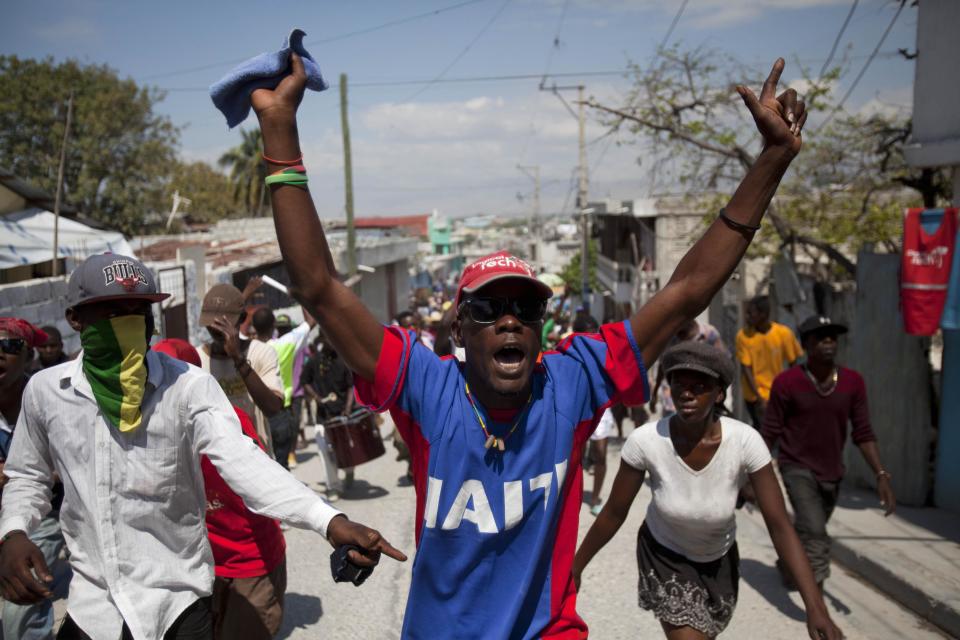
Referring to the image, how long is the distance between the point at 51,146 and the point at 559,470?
83.7 feet

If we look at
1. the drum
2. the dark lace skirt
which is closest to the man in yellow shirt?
the drum

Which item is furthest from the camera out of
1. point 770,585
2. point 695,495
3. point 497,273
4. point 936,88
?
point 936,88

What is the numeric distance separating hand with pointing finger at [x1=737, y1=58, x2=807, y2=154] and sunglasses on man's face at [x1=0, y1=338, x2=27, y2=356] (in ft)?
11.7

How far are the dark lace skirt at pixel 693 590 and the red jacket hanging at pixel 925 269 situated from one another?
4.36 metres

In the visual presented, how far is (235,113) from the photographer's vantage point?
220 cm

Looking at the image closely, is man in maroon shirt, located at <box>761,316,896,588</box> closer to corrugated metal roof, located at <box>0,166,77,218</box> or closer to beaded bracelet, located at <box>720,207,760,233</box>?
beaded bracelet, located at <box>720,207,760,233</box>

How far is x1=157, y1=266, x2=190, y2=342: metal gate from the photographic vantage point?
12134 mm

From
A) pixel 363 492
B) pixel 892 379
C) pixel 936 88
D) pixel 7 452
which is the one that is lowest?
pixel 363 492

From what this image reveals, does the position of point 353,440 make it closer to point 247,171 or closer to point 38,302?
point 38,302

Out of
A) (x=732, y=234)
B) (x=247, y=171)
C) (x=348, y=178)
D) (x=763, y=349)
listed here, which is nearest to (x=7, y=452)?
(x=732, y=234)

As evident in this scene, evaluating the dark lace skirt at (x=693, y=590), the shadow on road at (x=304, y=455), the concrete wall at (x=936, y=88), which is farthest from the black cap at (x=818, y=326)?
the shadow on road at (x=304, y=455)

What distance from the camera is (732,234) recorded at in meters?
2.35

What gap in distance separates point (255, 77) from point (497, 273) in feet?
2.70

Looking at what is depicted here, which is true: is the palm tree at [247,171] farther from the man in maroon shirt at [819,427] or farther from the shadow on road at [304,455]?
the man in maroon shirt at [819,427]
